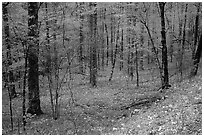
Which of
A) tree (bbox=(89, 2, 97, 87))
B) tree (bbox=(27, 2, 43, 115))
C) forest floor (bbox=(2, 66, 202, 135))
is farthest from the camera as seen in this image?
tree (bbox=(89, 2, 97, 87))

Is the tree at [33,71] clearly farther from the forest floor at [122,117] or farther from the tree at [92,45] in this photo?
the tree at [92,45]

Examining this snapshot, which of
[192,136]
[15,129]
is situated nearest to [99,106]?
[15,129]

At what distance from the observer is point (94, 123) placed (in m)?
11.6

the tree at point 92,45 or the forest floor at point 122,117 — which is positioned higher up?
the tree at point 92,45

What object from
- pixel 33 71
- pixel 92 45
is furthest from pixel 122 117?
pixel 92 45

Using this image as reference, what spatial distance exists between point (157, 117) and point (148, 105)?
312 centimetres

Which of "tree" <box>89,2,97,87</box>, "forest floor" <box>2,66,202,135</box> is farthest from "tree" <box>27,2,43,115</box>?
"tree" <box>89,2,97,87</box>

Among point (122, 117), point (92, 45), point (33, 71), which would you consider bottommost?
point (122, 117)

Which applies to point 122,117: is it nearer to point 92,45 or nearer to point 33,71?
point 33,71

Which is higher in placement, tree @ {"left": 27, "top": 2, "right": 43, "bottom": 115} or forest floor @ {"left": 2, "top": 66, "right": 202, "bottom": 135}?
tree @ {"left": 27, "top": 2, "right": 43, "bottom": 115}

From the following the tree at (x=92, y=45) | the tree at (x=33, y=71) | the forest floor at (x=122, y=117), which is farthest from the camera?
the tree at (x=92, y=45)

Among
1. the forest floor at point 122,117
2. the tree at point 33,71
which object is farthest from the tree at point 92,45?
the tree at point 33,71

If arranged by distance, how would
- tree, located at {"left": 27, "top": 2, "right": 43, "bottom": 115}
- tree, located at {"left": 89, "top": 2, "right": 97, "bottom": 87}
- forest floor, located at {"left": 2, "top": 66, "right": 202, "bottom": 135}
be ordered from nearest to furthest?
forest floor, located at {"left": 2, "top": 66, "right": 202, "bottom": 135}, tree, located at {"left": 27, "top": 2, "right": 43, "bottom": 115}, tree, located at {"left": 89, "top": 2, "right": 97, "bottom": 87}

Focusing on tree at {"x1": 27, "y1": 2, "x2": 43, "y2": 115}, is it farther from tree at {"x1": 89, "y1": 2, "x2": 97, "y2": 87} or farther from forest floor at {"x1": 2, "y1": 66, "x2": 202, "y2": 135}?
tree at {"x1": 89, "y1": 2, "x2": 97, "y2": 87}
